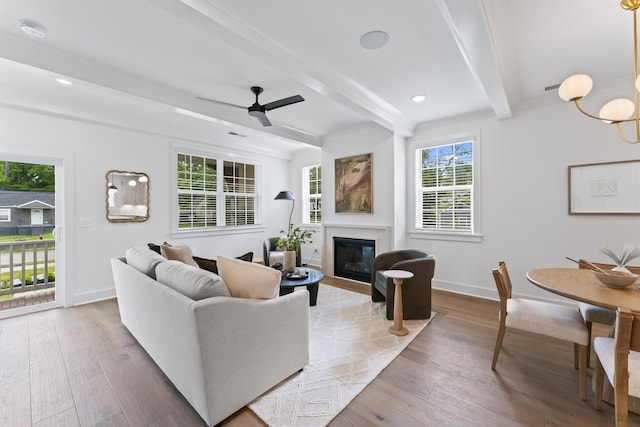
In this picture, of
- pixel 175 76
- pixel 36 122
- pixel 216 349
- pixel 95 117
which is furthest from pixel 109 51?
Answer: pixel 216 349

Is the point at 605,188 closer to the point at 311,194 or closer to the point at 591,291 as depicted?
the point at 591,291

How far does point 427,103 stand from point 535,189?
5.78 feet

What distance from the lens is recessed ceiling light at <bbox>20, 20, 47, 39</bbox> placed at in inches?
77.7

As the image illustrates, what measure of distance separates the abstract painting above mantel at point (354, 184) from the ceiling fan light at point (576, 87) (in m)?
2.85

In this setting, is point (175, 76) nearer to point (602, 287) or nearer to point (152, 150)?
point (152, 150)

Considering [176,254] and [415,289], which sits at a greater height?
[176,254]

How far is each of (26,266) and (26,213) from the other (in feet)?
2.81

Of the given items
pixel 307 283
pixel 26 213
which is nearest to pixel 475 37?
pixel 307 283

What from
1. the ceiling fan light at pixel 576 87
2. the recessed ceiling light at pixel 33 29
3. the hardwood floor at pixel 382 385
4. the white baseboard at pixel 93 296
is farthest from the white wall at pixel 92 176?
the ceiling fan light at pixel 576 87

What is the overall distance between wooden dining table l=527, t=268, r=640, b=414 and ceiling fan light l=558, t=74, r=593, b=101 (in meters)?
1.29

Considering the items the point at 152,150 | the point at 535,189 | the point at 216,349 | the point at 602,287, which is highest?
the point at 152,150

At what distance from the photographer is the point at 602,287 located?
1870 mm

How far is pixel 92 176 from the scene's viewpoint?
3.77 m

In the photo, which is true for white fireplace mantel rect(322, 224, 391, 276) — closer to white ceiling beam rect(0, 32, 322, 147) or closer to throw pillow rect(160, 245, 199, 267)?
white ceiling beam rect(0, 32, 322, 147)
